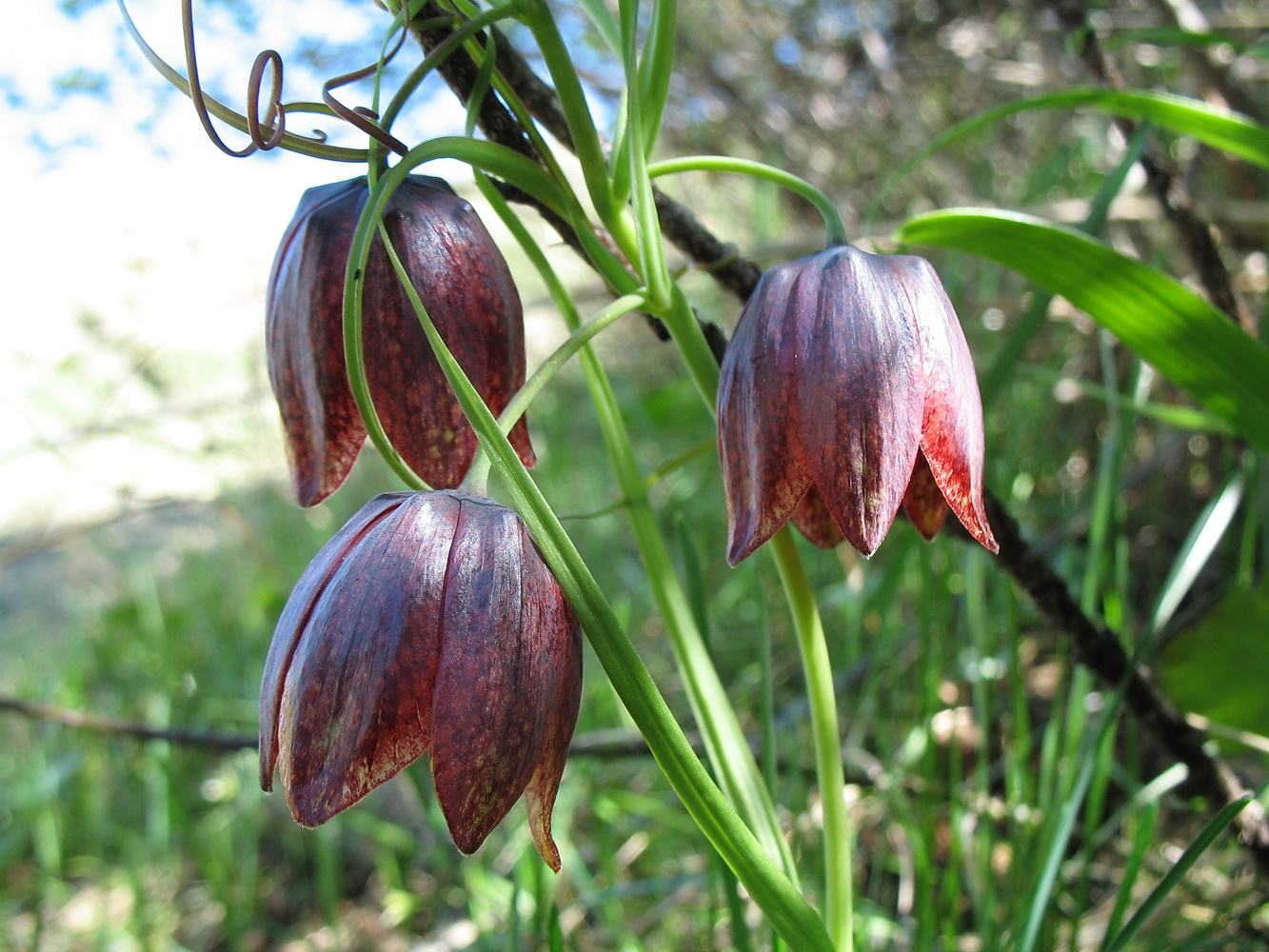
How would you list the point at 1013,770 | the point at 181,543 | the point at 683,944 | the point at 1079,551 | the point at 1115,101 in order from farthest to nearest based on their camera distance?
the point at 181,543 < the point at 1079,551 < the point at 683,944 < the point at 1013,770 < the point at 1115,101

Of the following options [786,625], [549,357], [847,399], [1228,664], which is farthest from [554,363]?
[786,625]

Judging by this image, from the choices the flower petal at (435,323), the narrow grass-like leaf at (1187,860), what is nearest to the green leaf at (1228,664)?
the narrow grass-like leaf at (1187,860)

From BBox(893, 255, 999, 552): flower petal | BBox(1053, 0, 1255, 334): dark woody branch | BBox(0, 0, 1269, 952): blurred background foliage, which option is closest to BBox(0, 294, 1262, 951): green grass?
BBox(0, 0, 1269, 952): blurred background foliage

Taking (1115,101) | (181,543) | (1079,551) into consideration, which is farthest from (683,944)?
(181,543)

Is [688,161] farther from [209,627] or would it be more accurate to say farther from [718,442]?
[209,627]

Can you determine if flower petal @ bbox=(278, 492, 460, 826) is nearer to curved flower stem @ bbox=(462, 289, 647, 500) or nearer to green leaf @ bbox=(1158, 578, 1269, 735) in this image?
curved flower stem @ bbox=(462, 289, 647, 500)

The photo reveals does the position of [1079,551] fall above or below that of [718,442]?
below

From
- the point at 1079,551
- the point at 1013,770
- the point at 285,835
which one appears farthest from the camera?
the point at 285,835

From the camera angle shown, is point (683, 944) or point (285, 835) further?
point (285, 835)

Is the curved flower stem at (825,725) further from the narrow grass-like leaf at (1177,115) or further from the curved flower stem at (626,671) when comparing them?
the narrow grass-like leaf at (1177,115)
